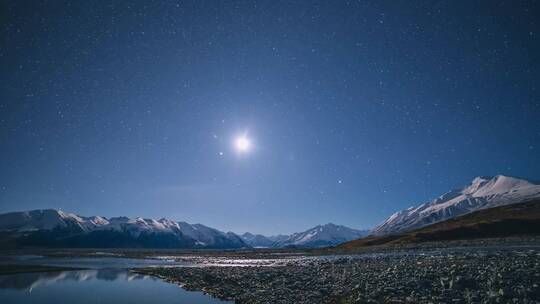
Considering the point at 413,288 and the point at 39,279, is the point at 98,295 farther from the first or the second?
the point at 413,288

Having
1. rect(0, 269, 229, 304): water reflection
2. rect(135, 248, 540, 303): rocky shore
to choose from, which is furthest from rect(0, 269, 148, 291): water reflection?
rect(135, 248, 540, 303): rocky shore

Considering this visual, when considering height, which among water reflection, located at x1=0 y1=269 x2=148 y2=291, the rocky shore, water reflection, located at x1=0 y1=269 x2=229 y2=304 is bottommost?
water reflection, located at x1=0 y1=269 x2=148 y2=291

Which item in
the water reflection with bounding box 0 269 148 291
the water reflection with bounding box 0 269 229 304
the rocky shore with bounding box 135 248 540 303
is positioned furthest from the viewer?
the water reflection with bounding box 0 269 148 291

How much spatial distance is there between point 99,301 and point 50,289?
31.7ft

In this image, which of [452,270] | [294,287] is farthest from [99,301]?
[452,270]

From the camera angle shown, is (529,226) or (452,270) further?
(529,226)

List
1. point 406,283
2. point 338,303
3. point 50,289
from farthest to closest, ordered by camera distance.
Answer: point 50,289 < point 406,283 < point 338,303

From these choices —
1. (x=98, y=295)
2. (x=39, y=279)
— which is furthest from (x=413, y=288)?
(x=39, y=279)

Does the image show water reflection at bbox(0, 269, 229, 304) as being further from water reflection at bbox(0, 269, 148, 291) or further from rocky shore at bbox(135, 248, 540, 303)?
rocky shore at bbox(135, 248, 540, 303)

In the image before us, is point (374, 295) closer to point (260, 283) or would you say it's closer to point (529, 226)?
point (260, 283)

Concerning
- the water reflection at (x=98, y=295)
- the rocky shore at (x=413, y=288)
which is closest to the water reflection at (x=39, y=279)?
the water reflection at (x=98, y=295)

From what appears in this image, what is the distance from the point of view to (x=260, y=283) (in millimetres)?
26281

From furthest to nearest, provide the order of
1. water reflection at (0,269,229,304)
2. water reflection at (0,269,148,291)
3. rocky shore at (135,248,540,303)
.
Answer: water reflection at (0,269,148,291) < water reflection at (0,269,229,304) < rocky shore at (135,248,540,303)

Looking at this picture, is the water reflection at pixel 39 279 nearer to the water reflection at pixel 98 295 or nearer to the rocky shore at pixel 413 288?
the water reflection at pixel 98 295
